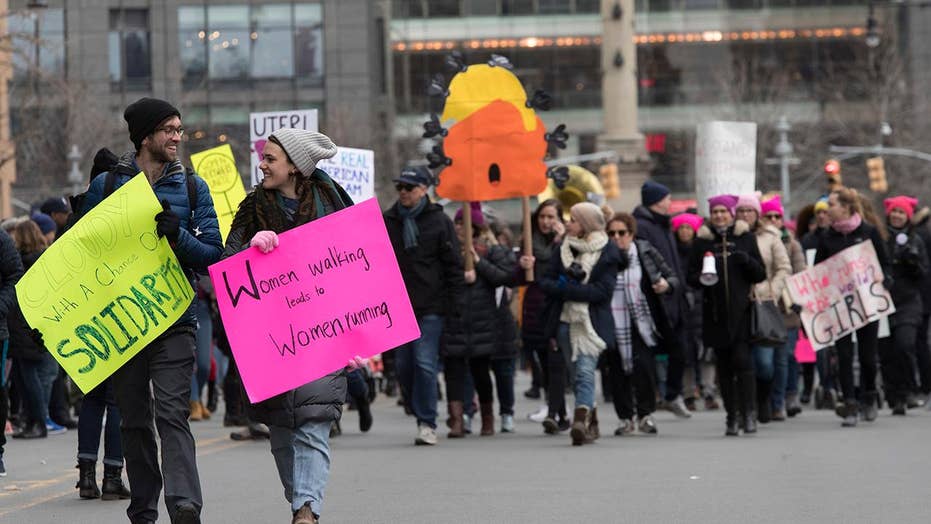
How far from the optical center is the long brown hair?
1530 cm

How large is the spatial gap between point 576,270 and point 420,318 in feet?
4.07

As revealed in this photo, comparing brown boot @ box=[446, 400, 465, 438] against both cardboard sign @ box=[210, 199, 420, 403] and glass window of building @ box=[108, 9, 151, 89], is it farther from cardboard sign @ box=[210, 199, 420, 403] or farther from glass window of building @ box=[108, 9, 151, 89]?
glass window of building @ box=[108, 9, 151, 89]

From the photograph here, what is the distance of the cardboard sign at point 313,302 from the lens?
27.4 feet

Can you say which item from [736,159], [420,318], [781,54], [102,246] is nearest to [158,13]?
[781,54]

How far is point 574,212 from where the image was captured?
1451 centimetres

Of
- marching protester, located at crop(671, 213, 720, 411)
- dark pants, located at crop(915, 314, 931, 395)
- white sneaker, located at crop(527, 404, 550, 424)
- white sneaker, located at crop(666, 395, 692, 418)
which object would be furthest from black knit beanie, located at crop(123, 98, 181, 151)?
dark pants, located at crop(915, 314, 931, 395)

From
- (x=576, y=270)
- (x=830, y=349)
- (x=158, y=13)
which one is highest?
(x=158, y=13)

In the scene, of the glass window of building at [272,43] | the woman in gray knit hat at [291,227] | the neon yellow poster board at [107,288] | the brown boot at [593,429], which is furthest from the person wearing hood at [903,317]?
the glass window of building at [272,43]

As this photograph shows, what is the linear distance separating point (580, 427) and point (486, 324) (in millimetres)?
1618

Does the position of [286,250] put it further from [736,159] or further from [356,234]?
[736,159]

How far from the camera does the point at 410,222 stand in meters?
14.6

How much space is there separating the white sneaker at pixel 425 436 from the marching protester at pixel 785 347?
378 cm

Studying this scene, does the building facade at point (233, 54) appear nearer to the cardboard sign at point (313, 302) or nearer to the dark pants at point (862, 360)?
the dark pants at point (862, 360)

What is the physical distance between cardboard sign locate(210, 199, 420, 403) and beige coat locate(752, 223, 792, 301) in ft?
22.6
